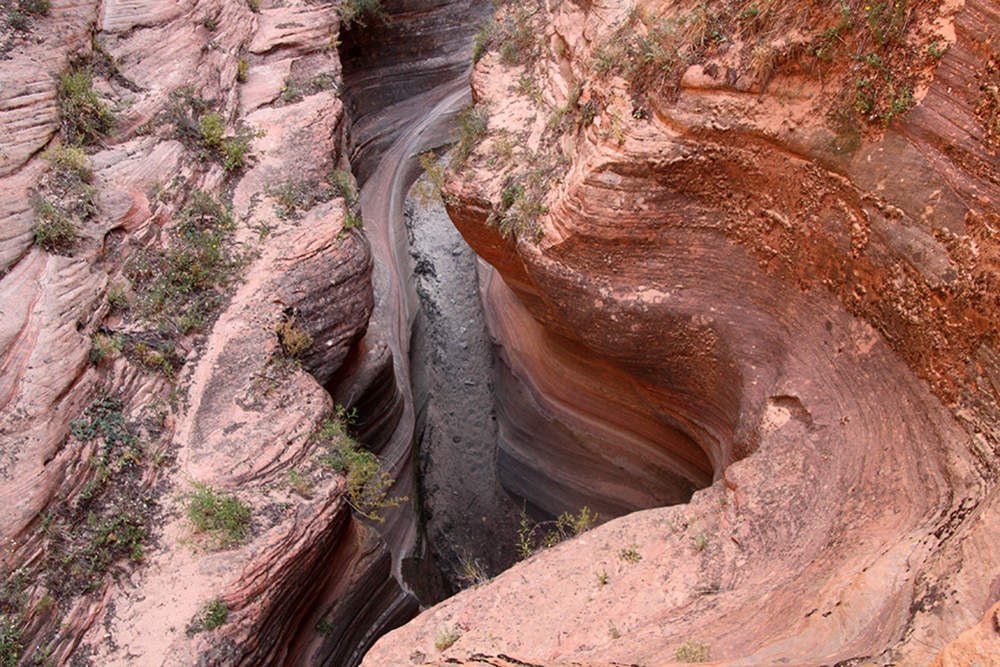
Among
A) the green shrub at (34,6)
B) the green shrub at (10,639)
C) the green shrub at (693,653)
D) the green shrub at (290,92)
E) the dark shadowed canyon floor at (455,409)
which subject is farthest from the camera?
the dark shadowed canyon floor at (455,409)

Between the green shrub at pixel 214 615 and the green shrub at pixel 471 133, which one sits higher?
the green shrub at pixel 471 133

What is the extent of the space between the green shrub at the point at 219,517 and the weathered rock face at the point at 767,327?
165 centimetres

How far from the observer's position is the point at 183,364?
5992 millimetres

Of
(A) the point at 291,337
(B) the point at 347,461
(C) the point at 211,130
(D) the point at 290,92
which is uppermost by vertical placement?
(D) the point at 290,92

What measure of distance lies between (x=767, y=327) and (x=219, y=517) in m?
5.02


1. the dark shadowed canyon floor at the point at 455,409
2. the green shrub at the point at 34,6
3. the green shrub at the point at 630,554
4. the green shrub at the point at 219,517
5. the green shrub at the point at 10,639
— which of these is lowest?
the dark shadowed canyon floor at the point at 455,409

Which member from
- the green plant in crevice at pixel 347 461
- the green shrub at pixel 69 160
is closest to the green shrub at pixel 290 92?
the green shrub at pixel 69 160

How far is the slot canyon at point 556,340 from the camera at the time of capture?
3.73 m

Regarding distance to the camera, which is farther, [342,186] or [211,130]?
[342,186]

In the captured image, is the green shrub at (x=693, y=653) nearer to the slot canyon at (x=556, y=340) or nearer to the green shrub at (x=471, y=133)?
the slot canyon at (x=556, y=340)

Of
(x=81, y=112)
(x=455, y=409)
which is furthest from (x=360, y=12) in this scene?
(x=455, y=409)

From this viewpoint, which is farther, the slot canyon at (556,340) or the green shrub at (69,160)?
the green shrub at (69,160)

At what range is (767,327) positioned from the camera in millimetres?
5387

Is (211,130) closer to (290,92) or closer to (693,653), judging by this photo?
(290,92)
